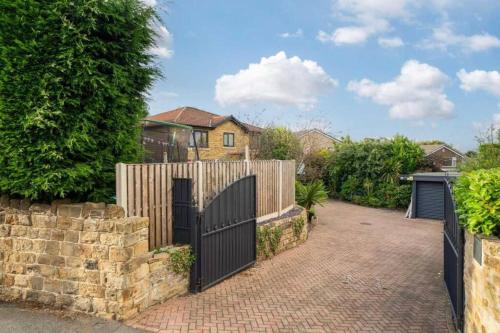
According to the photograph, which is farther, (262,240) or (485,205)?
(262,240)

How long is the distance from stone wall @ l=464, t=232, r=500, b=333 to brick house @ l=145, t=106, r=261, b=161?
937 inches

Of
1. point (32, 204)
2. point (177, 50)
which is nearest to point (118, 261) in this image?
point (32, 204)

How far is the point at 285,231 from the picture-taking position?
9.91m

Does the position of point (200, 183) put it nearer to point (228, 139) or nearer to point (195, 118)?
point (195, 118)

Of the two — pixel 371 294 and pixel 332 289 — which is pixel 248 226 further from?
pixel 371 294

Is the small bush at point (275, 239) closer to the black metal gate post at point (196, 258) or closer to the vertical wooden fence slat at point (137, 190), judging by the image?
the black metal gate post at point (196, 258)

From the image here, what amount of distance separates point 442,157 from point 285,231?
2392cm

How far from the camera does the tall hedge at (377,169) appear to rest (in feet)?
65.5

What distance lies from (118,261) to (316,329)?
10.1ft

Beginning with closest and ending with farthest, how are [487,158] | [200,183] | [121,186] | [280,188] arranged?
[121,186], [200,183], [487,158], [280,188]

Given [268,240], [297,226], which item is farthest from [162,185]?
[297,226]

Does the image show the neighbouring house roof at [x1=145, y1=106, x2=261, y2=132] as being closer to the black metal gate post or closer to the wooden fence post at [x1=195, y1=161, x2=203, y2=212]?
the wooden fence post at [x1=195, y1=161, x2=203, y2=212]

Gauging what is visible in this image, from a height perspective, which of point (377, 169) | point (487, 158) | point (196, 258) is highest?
point (487, 158)

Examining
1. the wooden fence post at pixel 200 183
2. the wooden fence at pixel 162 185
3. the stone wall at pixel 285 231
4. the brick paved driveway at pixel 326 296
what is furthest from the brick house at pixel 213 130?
the wooden fence post at pixel 200 183
